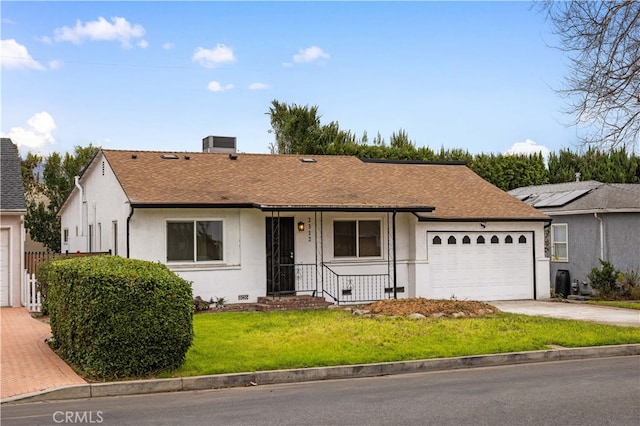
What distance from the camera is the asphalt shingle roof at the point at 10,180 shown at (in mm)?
21906

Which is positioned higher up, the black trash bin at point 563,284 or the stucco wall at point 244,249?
the stucco wall at point 244,249

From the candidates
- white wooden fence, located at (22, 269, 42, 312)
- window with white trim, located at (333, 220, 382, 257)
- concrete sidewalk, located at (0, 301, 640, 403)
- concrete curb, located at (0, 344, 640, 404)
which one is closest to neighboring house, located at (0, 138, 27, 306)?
white wooden fence, located at (22, 269, 42, 312)

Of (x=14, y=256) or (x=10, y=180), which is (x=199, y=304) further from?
(x=10, y=180)

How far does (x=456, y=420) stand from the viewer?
8.42 metres

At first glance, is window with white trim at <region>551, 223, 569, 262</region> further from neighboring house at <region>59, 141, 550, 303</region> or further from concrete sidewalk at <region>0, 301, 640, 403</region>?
concrete sidewalk at <region>0, 301, 640, 403</region>

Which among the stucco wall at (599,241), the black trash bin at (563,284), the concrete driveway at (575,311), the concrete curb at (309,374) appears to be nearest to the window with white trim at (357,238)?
the concrete driveway at (575,311)

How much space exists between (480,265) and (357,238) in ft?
14.0

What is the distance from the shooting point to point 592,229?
2716cm

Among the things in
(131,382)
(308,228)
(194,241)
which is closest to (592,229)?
(308,228)

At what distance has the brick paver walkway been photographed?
34.5 ft

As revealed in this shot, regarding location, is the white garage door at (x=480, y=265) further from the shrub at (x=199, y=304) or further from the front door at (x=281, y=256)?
the shrub at (x=199, y=304)

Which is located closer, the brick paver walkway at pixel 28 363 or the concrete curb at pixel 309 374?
the concrete curb at pixel 309 374

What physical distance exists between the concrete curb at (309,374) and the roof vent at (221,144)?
50.8 feet

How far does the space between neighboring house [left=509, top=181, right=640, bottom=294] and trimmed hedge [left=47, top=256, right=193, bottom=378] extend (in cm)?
1949
